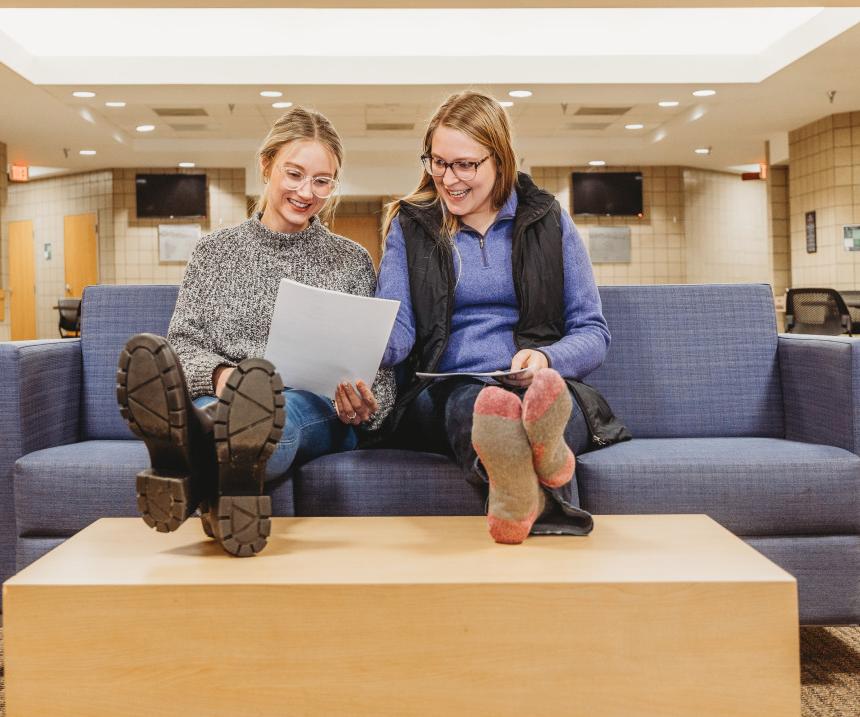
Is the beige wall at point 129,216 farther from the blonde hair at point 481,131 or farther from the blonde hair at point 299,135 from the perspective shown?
the blonde hair at point 481,131

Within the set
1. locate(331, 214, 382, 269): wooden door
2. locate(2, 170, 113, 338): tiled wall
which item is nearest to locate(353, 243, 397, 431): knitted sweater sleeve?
locate(2, 170, 113, 338): tiled wall

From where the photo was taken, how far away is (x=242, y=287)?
1.87 meters

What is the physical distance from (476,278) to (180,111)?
6.88 m

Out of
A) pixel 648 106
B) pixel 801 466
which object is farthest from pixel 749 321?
pixel 648 106

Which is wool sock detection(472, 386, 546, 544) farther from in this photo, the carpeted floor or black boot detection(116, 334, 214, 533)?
the carpeted floor

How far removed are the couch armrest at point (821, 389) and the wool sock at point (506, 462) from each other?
2.98ft

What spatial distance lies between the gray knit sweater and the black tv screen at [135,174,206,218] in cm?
944

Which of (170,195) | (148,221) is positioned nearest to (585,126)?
(170,195)

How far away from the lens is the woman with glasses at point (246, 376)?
119 cm

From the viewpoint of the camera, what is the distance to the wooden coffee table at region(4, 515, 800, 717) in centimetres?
109

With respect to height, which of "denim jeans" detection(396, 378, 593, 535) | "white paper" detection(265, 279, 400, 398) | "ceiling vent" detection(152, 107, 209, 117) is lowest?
"denim jeans" detection(396, 378, 593, 535)

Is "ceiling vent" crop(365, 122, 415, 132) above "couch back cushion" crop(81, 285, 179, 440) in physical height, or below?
above

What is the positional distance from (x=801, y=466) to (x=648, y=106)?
679cm

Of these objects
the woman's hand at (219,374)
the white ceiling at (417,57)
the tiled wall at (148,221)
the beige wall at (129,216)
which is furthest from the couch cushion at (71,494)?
the tiled wall at (148,221)
